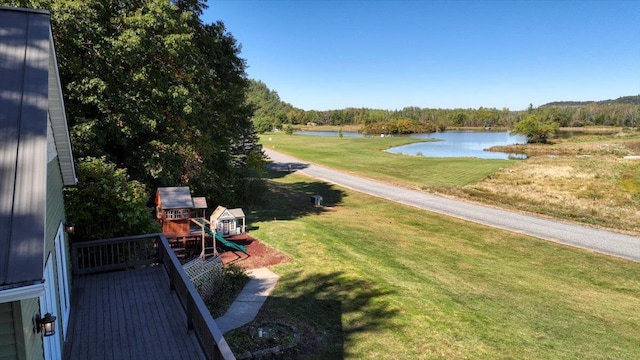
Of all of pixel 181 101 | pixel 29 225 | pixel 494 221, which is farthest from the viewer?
pixel 494 221

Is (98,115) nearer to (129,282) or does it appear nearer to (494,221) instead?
(129,282)

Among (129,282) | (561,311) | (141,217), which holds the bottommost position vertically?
(561,311)

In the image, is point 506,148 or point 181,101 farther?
point 506,148

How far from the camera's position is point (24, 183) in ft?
11.6

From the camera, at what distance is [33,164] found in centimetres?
365

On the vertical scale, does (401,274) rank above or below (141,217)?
below

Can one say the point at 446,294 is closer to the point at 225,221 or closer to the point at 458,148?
the point at 225,221

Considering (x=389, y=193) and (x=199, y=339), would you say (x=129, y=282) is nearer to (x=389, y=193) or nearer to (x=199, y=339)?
(x=199, y=339)

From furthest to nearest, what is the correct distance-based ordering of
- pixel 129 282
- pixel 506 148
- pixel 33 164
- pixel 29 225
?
pixel 506 148, pixel 129 282, pixel 33 164, pixel 29 225

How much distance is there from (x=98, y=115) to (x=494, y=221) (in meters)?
21.9

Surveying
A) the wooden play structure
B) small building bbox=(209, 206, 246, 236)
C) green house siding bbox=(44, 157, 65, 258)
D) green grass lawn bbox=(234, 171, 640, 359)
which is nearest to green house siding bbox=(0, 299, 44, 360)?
green house siding bbox=(44, 157, 65, 258)

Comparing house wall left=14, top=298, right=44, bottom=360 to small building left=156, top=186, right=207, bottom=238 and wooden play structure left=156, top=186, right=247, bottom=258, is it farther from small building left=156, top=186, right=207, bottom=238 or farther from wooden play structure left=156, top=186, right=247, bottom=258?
small building left=156, top=186, right=207, bottom=238

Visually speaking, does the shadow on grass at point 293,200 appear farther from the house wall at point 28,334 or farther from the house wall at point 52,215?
the house wall at point 28,334

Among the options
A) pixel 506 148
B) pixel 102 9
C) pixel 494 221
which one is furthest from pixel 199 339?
pixel 506 148
